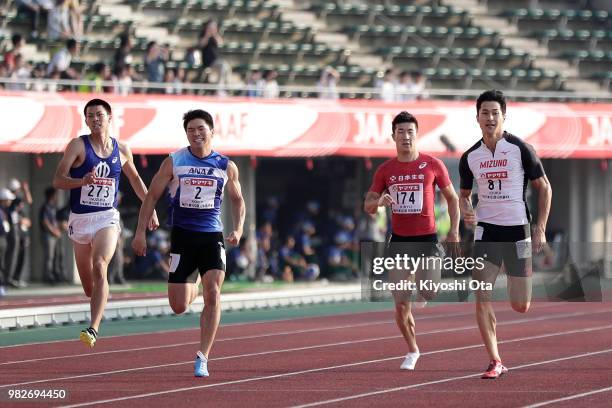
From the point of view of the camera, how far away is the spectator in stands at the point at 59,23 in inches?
1110

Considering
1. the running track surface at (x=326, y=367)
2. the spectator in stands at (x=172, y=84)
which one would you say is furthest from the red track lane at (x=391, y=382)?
the spectator in stands at (x=172, y=84)

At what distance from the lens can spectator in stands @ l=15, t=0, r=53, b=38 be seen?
2838 centimetres

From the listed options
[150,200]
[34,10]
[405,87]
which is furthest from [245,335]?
[405,87]

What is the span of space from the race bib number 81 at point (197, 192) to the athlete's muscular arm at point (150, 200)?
6.0 inches

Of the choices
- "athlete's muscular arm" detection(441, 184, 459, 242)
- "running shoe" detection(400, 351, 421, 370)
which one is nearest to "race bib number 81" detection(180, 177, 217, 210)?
"athlete's muscular arm" detection(441, 184, 459, 242)

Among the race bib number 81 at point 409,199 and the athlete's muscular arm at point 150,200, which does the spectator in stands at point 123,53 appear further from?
the race bib number 81 at point 409,199

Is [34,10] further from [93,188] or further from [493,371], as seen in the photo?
[493,371]

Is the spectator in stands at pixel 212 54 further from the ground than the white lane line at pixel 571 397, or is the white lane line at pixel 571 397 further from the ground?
the spectator in stands at pixel 212 54

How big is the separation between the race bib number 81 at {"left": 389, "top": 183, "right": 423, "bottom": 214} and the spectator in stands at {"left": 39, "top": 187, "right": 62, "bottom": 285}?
47.1 feet

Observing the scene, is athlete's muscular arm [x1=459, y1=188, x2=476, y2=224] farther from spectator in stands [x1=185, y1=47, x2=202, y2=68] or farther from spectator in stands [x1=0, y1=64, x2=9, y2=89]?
spectator in stands [x1=185, y1=47, x2=202, y2=68]

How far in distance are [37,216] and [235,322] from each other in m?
9.28

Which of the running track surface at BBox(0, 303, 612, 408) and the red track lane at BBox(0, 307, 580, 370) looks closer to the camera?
the running track surface at BBox(0, 303, 612, 408)

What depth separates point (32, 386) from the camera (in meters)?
11.7

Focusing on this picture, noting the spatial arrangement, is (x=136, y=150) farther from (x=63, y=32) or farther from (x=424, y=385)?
(x=424, y=385)
